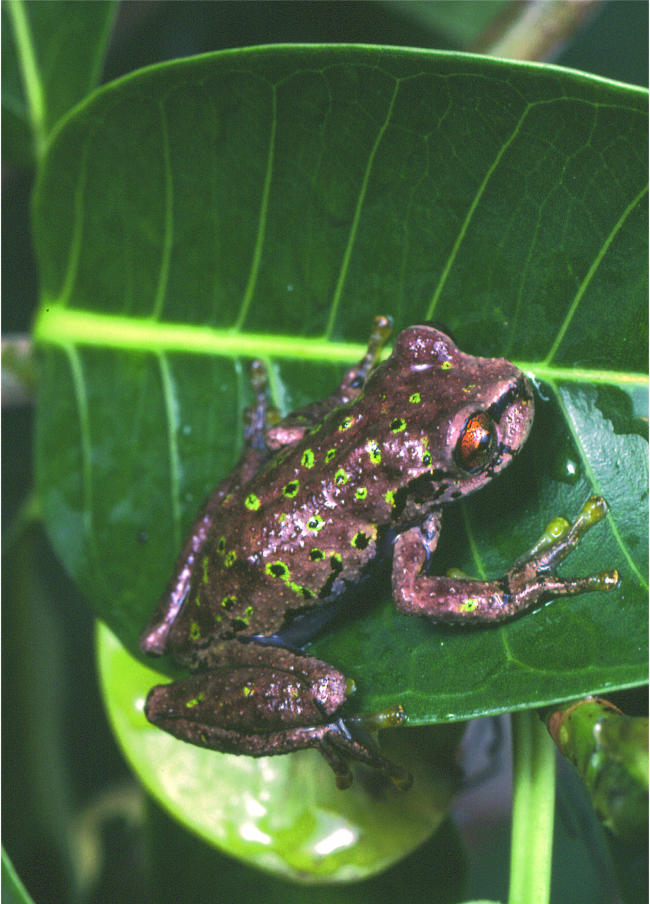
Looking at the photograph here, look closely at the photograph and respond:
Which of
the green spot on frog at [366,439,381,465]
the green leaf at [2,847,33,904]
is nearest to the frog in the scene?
the green spot on frog at [366,439,381,465]

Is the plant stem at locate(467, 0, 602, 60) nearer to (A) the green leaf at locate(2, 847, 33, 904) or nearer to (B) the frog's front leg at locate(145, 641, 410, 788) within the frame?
(B) the frog's front leg at locate(145, 641, 410, 788)

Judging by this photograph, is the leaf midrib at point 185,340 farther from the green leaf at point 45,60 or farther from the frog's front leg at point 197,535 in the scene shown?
the green leaf at point 45,60

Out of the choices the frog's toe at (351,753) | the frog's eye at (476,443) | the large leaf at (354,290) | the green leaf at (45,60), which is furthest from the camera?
the green leaf at (45,60)

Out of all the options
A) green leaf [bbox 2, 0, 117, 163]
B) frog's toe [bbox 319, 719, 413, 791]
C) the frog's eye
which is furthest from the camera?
green leaf [bbox 2, 0, 117, 163]

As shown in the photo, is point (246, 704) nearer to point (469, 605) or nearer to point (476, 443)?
point (469, 605)

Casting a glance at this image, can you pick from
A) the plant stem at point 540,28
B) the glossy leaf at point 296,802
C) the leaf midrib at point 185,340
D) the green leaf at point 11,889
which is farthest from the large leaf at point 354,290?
the plant stem at point 540,28

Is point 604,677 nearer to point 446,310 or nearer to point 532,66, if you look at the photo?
point 446,310

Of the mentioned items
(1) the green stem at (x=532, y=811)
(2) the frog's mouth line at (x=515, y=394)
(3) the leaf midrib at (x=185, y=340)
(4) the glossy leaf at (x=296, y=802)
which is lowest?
(4) the glossy leaf at (x=296, y=802)
